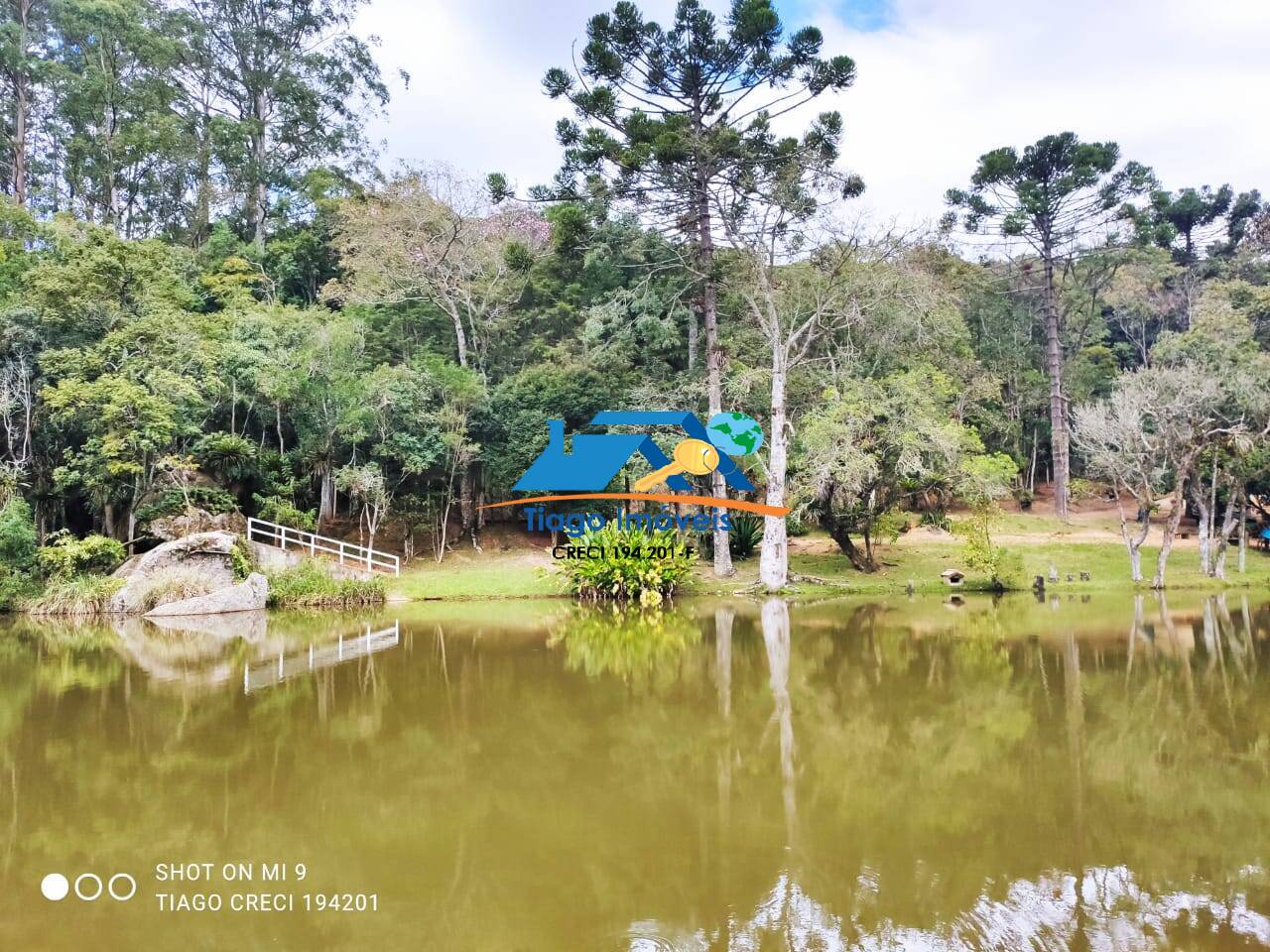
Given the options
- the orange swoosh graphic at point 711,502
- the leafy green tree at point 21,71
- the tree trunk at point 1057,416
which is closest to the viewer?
the orange swoosh graphic at point 711,502

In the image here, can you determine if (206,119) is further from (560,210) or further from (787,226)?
(787,226)

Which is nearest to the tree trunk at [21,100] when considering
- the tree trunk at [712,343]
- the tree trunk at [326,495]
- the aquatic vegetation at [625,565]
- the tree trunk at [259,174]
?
the tree trunk at [259,174]

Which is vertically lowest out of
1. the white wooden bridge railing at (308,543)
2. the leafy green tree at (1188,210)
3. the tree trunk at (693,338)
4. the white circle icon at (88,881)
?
the white circle icon at (88,881)

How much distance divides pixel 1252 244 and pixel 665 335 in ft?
84.8

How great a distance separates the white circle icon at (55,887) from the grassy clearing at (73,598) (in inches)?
516

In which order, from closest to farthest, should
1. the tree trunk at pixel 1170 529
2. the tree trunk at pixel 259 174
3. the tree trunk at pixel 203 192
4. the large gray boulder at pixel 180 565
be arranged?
the large gray boulder at pixel 180 565 → the tree trunk at pixel 1170 529 → the tree trunk at pixel 203 192 → the tree trunk at pixel 259 174

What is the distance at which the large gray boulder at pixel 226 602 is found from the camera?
15.1m

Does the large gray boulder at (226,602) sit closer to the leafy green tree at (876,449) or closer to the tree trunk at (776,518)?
the tree trunk at (776,518)

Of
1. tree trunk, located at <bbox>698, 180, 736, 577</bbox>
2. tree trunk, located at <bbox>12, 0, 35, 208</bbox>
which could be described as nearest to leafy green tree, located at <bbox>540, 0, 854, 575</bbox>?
tree trunk, located at <bbox>698, 180, 736, 577</bbox>

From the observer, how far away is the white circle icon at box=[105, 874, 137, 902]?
4.00m

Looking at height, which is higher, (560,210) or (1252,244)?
(1252,244)

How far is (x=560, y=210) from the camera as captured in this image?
18.4m

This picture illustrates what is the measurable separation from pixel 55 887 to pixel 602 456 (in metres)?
17.3

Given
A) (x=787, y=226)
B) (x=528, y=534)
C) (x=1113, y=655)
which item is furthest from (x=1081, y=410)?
(x=528, y=534)
